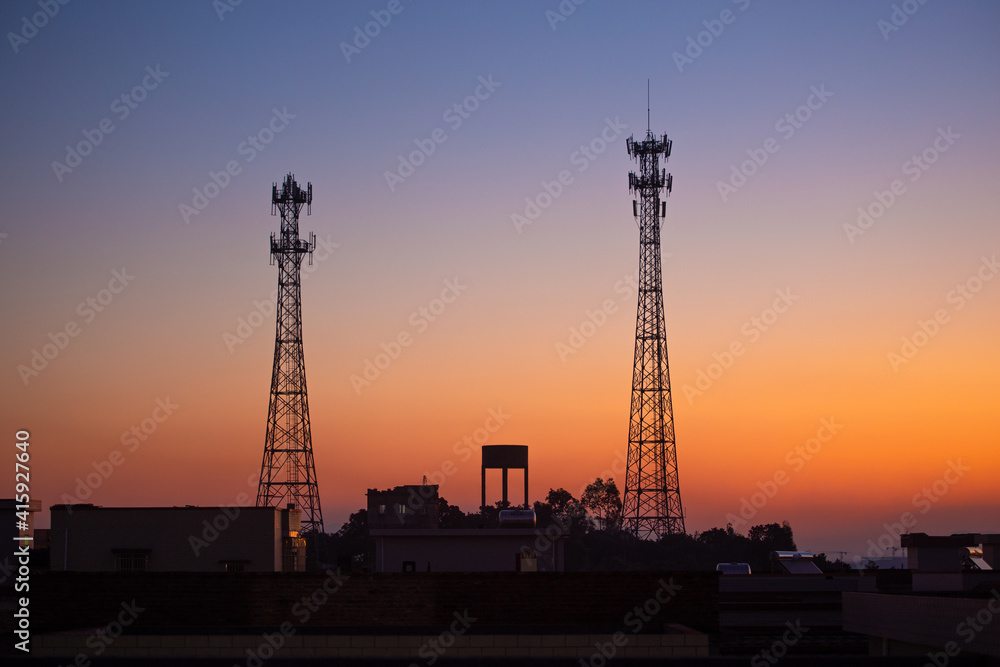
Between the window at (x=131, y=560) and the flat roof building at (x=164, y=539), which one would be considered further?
the window at (x=131, y=560)

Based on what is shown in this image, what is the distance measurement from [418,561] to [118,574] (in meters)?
15.8

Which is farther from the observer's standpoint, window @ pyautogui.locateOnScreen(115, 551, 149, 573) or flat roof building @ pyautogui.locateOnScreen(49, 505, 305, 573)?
window @ pyautogui.locateOnScreen(115, 551, 149, 573)

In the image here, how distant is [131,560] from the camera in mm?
42719

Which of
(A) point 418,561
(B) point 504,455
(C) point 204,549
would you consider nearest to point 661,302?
(B) point 504,455

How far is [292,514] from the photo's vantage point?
149 ft

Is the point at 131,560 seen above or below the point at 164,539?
below

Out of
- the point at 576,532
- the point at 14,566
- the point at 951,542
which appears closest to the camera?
the point at 14,566

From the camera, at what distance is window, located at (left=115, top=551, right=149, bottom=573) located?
42.6 metres

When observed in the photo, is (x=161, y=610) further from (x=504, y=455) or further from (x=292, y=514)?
(x=504, y=455)

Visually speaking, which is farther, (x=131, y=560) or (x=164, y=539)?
(x=131, y=560)

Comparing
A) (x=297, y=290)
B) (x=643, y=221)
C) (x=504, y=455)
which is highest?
(x=643, y=221)

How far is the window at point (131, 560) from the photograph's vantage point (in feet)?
140

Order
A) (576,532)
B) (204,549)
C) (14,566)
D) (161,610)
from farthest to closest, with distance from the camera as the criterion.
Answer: (576,532) → (204,549) → (14,566) → (161,610)

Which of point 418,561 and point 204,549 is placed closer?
point 204,549
